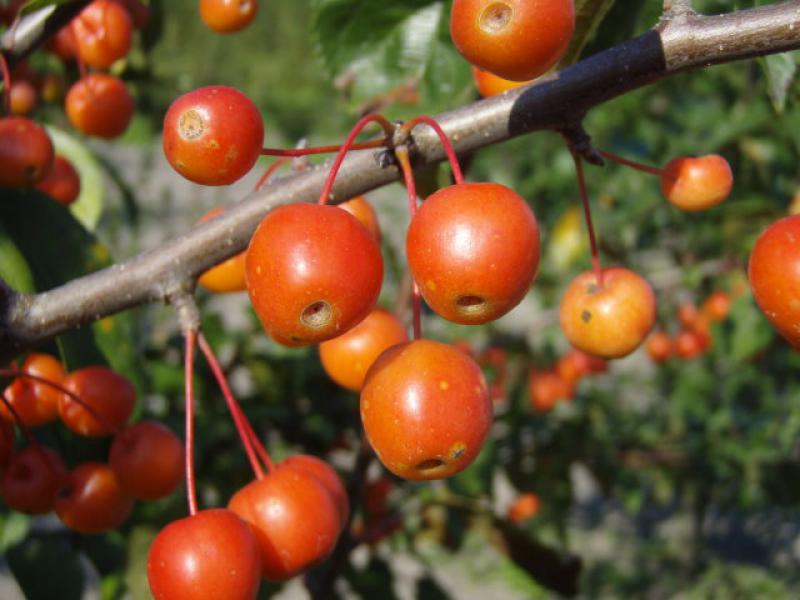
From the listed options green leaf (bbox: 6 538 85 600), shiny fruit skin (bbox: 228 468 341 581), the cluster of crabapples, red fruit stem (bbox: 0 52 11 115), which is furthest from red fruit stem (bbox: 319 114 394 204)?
green leaf (bbox: 6 538 85 600)

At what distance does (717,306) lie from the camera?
→ 125 inches

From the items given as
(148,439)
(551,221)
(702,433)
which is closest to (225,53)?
(551,221)

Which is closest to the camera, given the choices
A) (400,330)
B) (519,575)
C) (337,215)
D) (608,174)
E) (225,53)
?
(337,215)

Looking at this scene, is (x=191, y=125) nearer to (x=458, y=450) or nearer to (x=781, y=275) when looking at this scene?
(x=458, y=450)

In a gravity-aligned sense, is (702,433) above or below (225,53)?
above

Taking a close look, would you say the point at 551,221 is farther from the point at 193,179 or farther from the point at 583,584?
the point at 193,179

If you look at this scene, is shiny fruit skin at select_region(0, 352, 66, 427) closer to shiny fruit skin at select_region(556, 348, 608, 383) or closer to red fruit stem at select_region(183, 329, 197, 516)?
red fruit stem at select_region(183, 329, 197, 516)

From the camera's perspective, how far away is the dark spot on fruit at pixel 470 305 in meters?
0.76

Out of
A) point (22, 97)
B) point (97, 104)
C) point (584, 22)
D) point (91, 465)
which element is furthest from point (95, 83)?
point (584, 22)

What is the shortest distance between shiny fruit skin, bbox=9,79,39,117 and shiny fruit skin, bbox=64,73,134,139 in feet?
0.76

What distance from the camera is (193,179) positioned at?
2.93 feet

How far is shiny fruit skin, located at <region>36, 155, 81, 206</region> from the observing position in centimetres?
157

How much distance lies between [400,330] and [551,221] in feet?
9.86

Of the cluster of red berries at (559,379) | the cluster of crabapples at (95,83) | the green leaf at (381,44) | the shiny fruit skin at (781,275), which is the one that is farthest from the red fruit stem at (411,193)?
the cluster of red berries at (559,379)
